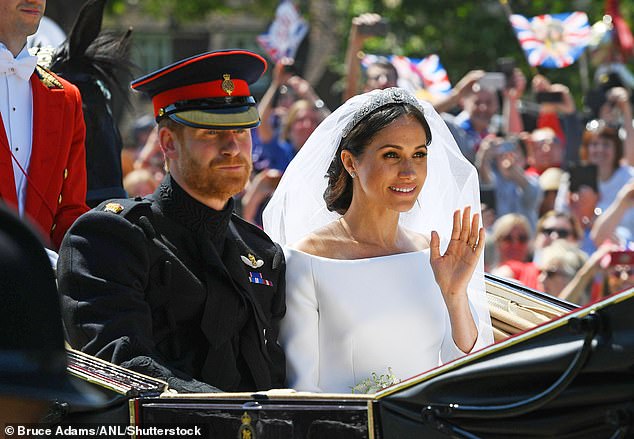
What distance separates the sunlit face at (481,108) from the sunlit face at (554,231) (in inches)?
62.3

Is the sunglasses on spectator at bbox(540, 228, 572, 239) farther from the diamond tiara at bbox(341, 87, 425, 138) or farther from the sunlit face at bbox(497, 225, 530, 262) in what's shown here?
the diamond tiara at bbox(341, 87, 425, 138)

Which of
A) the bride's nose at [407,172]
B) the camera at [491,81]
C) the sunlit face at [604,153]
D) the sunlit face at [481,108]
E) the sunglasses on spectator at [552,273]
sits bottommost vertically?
the bride's nose at [407,172]

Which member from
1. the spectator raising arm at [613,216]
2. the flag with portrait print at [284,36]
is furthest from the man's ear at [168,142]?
the flag with portrait print at [284,36]

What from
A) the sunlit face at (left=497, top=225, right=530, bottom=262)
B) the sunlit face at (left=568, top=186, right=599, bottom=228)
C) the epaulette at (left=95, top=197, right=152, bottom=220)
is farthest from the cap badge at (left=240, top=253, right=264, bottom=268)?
the sunlit face at (left=568, top=186, right=599, bottom=228)

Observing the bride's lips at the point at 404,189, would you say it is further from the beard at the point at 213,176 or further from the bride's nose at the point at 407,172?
the beard at the point at 213,176

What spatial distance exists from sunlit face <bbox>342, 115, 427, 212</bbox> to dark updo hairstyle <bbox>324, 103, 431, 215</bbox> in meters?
0.02

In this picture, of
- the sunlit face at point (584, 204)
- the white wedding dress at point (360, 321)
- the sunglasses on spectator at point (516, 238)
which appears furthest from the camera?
the sunlit face at point (584, 204)

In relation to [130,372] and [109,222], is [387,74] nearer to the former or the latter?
[109,222]

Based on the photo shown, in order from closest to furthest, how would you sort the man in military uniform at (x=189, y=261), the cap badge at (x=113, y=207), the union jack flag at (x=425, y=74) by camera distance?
the man in military uniform at (x=189, y=261) → the cap badge at (x=113, y=207) → the union jack flag at (x=425, y=74)

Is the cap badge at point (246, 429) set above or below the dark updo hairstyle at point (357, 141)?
below

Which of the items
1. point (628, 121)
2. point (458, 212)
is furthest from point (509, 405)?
point (628, 121)

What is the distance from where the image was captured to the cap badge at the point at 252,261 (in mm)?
3742

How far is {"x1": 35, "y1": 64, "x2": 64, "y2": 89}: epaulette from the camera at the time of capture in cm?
414

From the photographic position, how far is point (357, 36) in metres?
7.68
